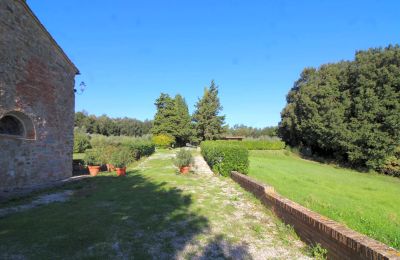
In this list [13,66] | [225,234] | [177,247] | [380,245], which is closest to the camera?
[380,245]

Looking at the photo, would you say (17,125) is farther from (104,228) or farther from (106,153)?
(104,228)

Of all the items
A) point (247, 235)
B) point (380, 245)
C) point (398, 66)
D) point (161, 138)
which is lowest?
point (247, 235)

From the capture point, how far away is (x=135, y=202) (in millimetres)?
7977

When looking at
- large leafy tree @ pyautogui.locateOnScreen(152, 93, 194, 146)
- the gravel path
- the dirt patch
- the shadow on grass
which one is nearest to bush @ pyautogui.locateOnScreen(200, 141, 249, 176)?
the gravel path

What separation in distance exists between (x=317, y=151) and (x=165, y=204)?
108ft

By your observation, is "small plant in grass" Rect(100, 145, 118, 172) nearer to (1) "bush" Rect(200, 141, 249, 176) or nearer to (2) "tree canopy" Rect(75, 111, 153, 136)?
(1) "bush" Rect(200, 141, 249, 176)

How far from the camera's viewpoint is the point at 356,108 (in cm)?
2727

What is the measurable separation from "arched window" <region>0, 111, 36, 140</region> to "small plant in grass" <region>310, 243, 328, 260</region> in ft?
32.8

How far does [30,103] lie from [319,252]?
34.9ft

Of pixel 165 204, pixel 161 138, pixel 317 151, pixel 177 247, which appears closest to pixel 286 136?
pixel 317 151

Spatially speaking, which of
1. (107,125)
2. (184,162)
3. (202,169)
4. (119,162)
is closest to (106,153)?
(119,162)

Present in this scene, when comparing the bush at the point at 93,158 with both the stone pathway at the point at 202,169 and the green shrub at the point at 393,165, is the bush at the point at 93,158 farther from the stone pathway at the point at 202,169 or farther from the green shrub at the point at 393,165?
the green shrub at the point at 393,165

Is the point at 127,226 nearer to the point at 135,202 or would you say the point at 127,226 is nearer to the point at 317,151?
the point at 135,202

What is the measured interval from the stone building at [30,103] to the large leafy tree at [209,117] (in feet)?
129
